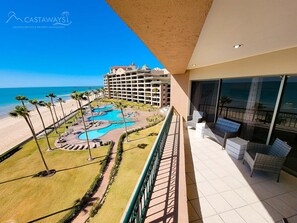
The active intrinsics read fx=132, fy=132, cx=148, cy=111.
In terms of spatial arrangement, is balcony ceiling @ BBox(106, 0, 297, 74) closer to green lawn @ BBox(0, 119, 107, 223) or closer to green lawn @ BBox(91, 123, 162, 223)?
green lawn @ BBox(91, 123, 162, 223)

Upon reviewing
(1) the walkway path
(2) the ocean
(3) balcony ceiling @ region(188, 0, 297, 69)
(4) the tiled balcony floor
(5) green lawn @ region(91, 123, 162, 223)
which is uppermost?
(3) balcony ceiling @ region(188, 0, 297, 69)

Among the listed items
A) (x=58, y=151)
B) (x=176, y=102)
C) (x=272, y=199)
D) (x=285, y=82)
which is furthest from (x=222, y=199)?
(x=58, y=151)

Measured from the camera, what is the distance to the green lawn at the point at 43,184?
23.3ft

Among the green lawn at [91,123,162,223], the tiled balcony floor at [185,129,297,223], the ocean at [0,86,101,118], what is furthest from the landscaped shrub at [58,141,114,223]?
the ocean at [0,86,101,118]

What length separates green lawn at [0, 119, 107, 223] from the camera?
709cm

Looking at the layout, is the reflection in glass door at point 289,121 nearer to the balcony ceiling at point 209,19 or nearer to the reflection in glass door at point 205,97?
the balcony ceiling at point 209,19

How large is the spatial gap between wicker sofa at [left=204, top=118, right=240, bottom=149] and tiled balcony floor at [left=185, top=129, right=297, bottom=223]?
0.82 m

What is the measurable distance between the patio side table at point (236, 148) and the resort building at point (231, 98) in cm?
15

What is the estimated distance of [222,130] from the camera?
4.89 meters

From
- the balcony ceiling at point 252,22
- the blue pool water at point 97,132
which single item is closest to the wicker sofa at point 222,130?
the balcony ceiling at point 252,22

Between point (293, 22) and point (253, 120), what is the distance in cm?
334

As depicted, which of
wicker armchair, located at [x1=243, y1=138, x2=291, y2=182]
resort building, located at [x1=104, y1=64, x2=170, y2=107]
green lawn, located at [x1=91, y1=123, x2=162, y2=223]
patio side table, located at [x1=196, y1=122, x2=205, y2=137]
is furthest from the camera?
resort building, located at [x1=104, y1=64, x2=170, y2=107]

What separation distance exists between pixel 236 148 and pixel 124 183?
284 inches

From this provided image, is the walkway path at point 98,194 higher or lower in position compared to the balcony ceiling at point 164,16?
lower
